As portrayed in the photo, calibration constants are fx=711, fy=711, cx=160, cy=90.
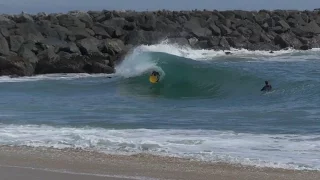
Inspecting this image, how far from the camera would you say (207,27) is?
3369 centimetres

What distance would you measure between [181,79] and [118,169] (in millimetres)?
13846

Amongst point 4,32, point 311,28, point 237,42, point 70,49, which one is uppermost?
point 311,28

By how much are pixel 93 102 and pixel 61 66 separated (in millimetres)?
7524

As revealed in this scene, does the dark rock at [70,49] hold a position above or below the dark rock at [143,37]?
below

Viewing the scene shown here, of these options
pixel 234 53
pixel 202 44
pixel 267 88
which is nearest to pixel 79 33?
pixel 202 44

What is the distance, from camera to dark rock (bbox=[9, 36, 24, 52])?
2406 centimetres

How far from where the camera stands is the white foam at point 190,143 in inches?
324

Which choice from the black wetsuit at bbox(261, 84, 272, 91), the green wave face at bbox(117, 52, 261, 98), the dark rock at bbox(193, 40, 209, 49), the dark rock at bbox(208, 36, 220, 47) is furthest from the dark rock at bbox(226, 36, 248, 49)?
the black wetsuit at bbox(261, 84, 272, 91)

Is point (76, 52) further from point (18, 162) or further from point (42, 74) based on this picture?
point (18, 162)

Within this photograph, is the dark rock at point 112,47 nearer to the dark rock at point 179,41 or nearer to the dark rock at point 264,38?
the dark rock at point 179,41

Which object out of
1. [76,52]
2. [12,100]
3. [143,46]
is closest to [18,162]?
[12,100]

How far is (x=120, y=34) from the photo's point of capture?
29.2 meters

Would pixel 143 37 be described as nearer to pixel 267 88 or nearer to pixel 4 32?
pixel 4 32

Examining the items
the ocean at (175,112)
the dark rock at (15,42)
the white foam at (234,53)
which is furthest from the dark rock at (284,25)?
the dark rock at (15,42)
